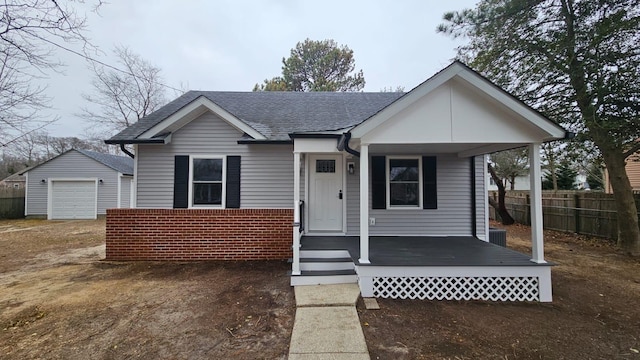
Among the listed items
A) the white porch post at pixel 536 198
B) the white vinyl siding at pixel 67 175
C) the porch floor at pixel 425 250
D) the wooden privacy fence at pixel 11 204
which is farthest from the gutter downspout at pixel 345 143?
the wooden privacy fence at pixel 11 204

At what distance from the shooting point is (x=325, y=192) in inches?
276

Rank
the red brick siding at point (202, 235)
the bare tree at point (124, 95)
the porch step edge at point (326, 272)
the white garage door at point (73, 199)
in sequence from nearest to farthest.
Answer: the porch step edge at point (326, 272) → the red brick siding at point (202, 235) → the white garage door at point (73, 199) → the bare tree at point (124, 95)

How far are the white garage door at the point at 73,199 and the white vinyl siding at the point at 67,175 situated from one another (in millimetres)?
337

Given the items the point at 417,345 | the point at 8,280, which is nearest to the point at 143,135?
the point at 8,280

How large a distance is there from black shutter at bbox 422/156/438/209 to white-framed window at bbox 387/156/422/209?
0.12m

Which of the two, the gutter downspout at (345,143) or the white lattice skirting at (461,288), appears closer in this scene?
the white lattice skirting at (461,288)

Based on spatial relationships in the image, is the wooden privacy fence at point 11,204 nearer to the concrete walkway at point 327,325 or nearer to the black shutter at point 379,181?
the concrete walkway at point 327,325

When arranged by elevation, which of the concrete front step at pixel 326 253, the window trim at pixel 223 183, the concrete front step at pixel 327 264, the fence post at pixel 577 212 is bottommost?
the concrete front step at pixel 327 264

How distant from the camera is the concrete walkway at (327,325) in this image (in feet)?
9.40

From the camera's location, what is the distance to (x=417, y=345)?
306 cm

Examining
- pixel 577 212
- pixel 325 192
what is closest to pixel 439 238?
pixel 325 192

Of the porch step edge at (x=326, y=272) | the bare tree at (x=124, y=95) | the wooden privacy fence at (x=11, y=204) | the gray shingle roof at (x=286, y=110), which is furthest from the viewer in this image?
the bare tree at (x=124, y=95)

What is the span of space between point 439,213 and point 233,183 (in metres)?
5.11

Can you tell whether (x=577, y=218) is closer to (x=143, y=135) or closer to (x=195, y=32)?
(x=143, y=135)
